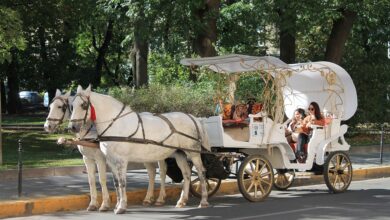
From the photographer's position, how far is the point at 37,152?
71.5 ft

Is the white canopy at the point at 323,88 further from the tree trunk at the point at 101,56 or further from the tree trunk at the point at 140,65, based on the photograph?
the tree trunk at the point at 101,56

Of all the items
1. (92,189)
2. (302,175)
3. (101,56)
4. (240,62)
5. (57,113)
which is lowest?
(302,175)

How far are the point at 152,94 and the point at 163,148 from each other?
27.1ft

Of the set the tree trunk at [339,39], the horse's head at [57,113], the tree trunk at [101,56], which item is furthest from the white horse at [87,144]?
the tree trunk at [101,56]

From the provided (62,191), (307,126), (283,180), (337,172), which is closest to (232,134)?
(307,126)

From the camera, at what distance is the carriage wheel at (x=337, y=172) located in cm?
1362

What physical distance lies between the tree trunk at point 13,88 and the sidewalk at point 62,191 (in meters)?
30.3

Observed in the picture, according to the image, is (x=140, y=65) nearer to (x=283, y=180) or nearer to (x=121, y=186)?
(x=283, y=180)

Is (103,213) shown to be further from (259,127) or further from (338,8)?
(338,8)

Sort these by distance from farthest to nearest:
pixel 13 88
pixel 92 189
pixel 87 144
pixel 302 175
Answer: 1. pixel 13 88
2. pixel 302 175
3. pixel 92 189
4. pixel 87 144

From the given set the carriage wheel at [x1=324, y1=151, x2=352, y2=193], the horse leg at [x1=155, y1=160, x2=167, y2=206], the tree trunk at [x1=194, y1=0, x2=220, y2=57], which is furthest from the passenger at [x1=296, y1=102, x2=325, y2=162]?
the tree trunk at [x1=194, y1=0, x2=220, y2=57]

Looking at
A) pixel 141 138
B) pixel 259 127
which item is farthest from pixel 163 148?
pixel 259 127

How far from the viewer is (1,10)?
1905cm

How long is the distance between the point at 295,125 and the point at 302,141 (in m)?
0.55
